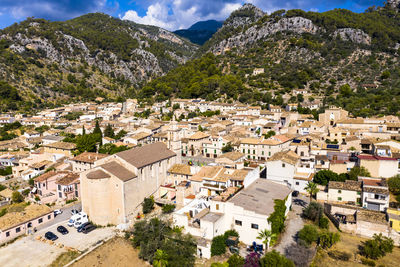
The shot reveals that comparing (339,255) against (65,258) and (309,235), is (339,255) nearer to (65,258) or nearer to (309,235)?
(309,235)

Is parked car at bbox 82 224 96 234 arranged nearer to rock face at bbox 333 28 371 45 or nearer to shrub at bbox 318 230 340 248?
shrub at bbox 318 230 340 248

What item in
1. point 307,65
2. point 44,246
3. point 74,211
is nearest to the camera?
point 44,246

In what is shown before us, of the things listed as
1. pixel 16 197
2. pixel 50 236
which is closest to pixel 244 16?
pixel 16 197

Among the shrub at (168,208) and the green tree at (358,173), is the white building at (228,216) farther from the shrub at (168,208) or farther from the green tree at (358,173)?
the green tree at (358,173)

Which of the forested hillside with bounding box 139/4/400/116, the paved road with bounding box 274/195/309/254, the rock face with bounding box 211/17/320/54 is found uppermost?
the rock face with bounding box 211/17/320/54

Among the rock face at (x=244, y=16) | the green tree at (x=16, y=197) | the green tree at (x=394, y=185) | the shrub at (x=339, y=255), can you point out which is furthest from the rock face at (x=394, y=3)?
the green tree at (x=16, y=197)

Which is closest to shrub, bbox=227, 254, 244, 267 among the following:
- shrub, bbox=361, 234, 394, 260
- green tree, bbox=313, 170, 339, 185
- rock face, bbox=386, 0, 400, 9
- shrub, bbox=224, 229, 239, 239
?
shrub, bbox=224, 229, 239, 239

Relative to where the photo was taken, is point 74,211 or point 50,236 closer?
point 50,236
